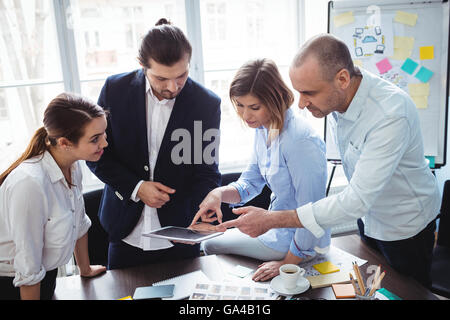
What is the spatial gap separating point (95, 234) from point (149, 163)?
0.77 metres

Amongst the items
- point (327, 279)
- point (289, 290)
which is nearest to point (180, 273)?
point (289, 290)

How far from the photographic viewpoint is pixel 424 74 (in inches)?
99.7

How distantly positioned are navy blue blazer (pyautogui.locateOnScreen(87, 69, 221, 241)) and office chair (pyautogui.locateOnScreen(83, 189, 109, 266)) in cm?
42

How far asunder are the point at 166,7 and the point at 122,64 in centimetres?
55

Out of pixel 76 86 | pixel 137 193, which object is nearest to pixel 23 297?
pixel 137 193

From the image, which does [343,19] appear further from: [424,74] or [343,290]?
[343,290]

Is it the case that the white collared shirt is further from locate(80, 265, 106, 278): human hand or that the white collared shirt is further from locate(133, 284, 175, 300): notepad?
locate(133, 284, 175, 300): notepad

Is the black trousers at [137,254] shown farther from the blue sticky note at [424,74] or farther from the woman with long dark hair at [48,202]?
the blue sticky note at [424,74]

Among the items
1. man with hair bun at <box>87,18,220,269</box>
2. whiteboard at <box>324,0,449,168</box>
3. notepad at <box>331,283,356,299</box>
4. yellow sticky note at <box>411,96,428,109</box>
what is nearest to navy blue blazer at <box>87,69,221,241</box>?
man with hair bun at <box>87,18,220,269</box>

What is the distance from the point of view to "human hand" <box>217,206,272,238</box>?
149 centimetres

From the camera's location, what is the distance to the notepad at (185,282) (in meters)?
1.38
